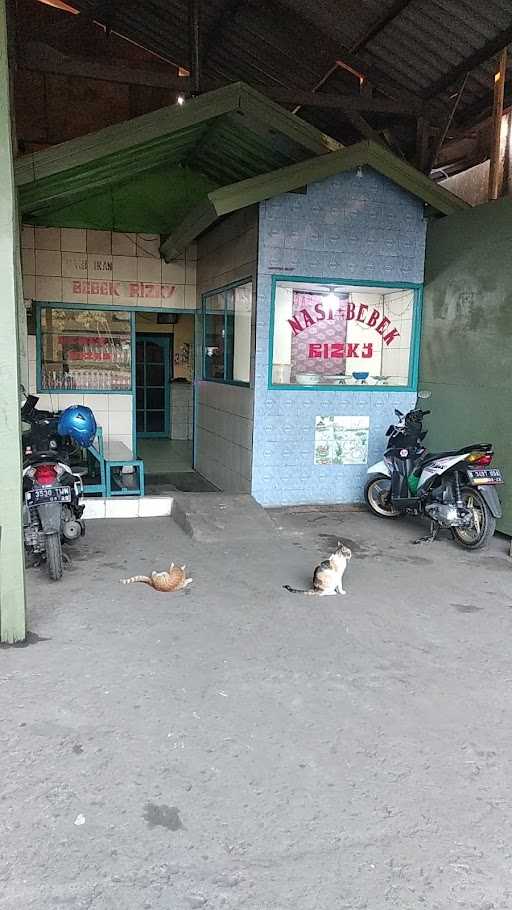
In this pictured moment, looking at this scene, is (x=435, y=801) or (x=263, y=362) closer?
(x=435, y=801)

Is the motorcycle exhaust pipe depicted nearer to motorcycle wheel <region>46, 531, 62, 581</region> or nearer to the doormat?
motorcycle wheel <region>46, 531, 62, 581</region>

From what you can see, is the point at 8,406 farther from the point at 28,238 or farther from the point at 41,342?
the point at 28,238

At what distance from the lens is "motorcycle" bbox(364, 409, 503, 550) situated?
557 cm

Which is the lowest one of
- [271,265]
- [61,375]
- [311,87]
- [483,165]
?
[61,375]

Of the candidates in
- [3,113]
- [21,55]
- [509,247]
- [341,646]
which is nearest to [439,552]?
[341,646]

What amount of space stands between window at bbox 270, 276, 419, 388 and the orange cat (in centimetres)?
289

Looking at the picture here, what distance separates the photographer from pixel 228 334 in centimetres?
802

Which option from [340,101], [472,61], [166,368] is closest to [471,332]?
[472,61]

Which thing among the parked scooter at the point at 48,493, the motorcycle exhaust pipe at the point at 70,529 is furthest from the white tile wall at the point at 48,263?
the motorcycle exhaust pipe at the point at 70,529

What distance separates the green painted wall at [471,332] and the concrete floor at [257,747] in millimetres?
1942

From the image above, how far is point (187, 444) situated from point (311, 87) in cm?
601

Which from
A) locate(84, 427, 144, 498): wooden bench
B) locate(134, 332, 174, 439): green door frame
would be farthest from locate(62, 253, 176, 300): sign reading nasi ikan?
locate(134, 332, 174, 439): green door frame

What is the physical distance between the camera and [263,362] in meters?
6.77

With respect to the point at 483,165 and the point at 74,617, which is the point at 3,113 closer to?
the point at 74,617
